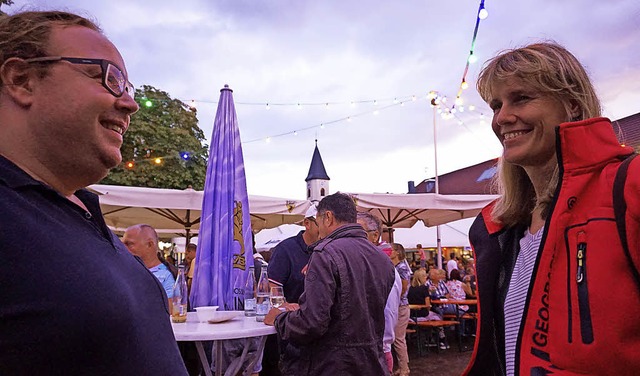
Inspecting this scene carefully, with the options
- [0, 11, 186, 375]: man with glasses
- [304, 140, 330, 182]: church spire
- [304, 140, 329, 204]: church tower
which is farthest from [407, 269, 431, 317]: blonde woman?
[304, 140, 330, 182]: church spire

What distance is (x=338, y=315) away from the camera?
2.67 metres

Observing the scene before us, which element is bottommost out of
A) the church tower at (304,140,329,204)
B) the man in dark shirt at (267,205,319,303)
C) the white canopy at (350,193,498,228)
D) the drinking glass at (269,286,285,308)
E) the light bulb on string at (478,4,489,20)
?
the drinking glass at (269,286,285,308)

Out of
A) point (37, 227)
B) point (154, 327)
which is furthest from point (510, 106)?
point (37, 227)

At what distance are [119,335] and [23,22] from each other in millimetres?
879

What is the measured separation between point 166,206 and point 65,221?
18.8ft

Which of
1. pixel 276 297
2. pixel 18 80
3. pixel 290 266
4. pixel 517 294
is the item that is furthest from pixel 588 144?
→ pixel 290 266

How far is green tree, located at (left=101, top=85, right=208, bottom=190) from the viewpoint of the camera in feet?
50.3

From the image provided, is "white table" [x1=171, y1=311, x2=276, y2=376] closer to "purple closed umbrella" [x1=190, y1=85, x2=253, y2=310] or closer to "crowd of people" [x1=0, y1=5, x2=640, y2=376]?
"purple closed umbrella" [x1=190, y1=85, x2=253, y2=310]

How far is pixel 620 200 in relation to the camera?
0.95m

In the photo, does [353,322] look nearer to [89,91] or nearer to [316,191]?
[89,91]

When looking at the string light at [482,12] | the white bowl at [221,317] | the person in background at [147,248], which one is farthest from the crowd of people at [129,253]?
the string light at [482,12]

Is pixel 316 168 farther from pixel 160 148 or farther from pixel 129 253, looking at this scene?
pixel 129 253

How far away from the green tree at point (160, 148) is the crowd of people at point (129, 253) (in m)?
14.8

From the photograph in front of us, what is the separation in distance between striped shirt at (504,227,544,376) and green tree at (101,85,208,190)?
50.0 ft
